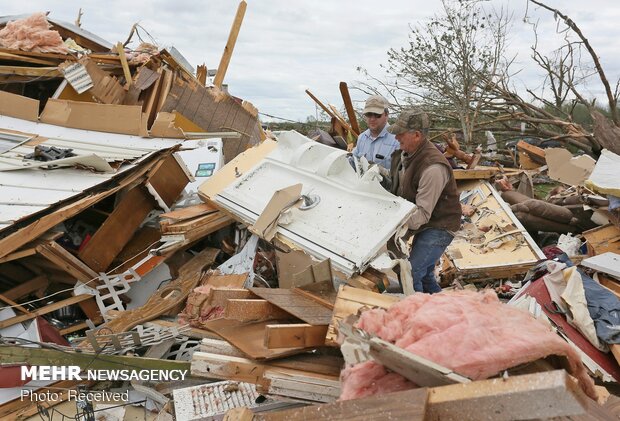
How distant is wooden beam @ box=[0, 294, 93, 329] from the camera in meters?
3.80

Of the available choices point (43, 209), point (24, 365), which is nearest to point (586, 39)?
point (43, 209)

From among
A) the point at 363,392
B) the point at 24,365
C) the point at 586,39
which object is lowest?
the point at 24,365

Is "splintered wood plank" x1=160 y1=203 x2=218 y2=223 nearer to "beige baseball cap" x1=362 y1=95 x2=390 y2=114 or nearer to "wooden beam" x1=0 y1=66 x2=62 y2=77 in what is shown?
"beige baseball cap" x1=362 y1=95 x2=390 y2=114

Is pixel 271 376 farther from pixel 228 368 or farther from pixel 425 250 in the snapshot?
pixel 425 250

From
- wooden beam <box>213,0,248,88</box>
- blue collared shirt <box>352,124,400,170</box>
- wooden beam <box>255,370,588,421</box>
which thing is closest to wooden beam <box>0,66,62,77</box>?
wooden beam <box>213,0,248,88</box>

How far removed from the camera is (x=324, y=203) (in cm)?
405

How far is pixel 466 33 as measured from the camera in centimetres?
968

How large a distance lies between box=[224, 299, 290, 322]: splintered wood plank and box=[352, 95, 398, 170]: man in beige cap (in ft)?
6.95

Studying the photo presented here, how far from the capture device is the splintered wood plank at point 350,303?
2535 millimetres

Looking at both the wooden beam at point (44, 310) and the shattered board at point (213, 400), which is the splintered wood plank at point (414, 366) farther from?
the wooden beam at point (44, 310)

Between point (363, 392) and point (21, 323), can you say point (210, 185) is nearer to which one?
point (21, 323)

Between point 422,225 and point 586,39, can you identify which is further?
point 586,39

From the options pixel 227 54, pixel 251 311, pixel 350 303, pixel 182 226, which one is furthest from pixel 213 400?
pixel 227 54

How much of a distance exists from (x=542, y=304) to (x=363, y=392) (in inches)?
79.8
